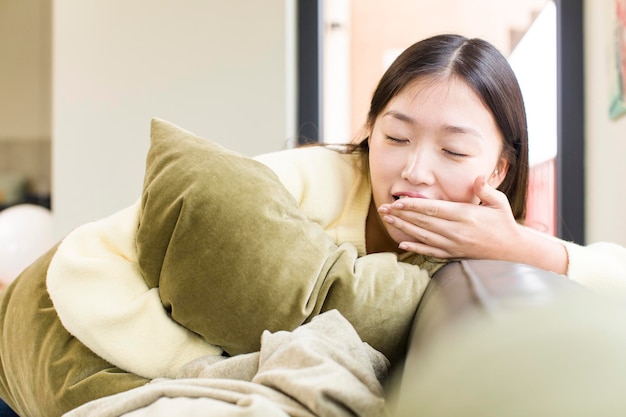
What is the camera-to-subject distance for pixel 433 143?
1202 mm

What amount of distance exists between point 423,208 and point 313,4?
1935mm

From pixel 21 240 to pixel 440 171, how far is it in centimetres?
244

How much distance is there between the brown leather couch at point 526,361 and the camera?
1.50 ft

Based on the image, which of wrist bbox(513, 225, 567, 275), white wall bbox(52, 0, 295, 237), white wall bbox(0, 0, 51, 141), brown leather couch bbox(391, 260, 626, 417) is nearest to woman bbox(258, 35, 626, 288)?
wrist bbox(513, 225, 567, 275)

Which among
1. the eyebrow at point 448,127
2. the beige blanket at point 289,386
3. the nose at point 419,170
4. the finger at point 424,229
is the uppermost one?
the eyebrow at point 448,127

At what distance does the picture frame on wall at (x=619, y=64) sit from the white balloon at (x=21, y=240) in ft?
7.78

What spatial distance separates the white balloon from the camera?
3018mm

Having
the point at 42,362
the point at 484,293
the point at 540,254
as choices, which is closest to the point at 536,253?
the point at 540,254

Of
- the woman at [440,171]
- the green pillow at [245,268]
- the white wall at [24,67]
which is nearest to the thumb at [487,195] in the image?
the woman at [440,171]

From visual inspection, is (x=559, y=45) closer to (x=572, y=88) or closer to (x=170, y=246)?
(x=572, y=88)

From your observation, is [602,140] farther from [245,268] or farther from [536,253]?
[245,268]

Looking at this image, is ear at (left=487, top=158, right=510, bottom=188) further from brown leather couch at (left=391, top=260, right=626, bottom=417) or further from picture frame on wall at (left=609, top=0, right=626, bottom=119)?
picture frame on wall at (left=609, top=0, right=626, bottom=119)

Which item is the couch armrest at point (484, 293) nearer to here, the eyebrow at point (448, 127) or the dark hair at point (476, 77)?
the eyebrow at point (448, 127)

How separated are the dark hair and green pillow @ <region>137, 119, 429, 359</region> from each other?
17.6 inches
